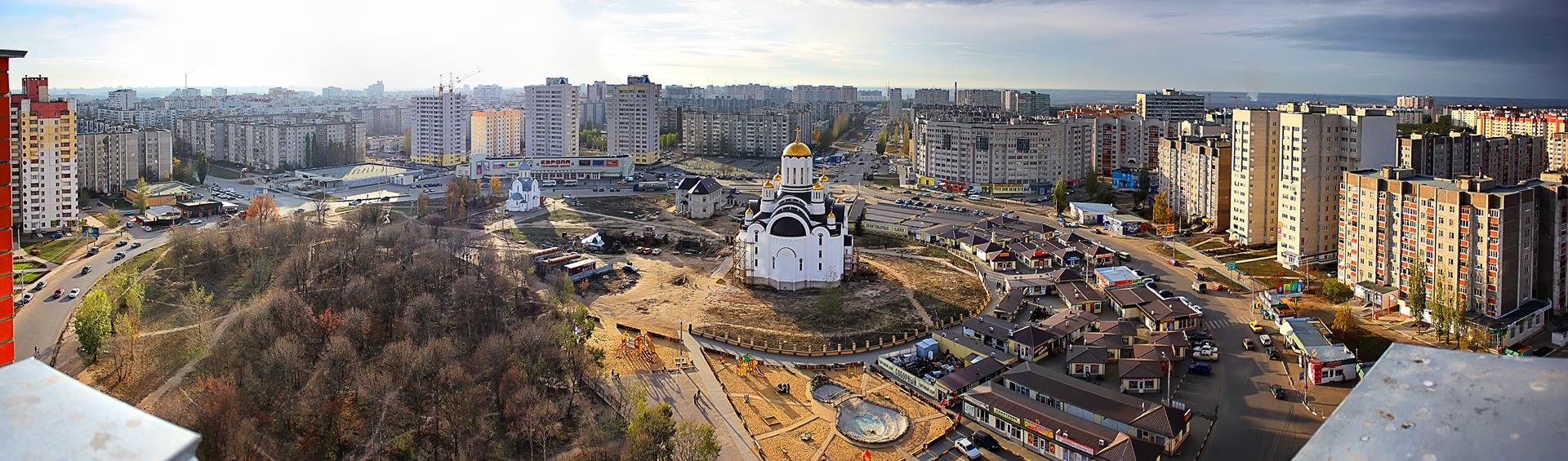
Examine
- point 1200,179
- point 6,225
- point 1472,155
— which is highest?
point 1472,155

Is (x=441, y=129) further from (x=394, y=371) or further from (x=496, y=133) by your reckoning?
(x=394, y=371)

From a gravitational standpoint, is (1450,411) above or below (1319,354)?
above

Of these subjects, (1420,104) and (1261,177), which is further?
(1420,104)

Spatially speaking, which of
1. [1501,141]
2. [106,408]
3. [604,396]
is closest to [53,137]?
[604,396]

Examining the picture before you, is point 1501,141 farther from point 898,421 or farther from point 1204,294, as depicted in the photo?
point 898,421

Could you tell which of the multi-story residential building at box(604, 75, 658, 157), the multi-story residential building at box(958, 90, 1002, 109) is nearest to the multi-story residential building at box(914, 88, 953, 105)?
the multi-story residential building at box(958, 90, 1002, 109)

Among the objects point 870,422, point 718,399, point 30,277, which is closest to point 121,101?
point 30,277
